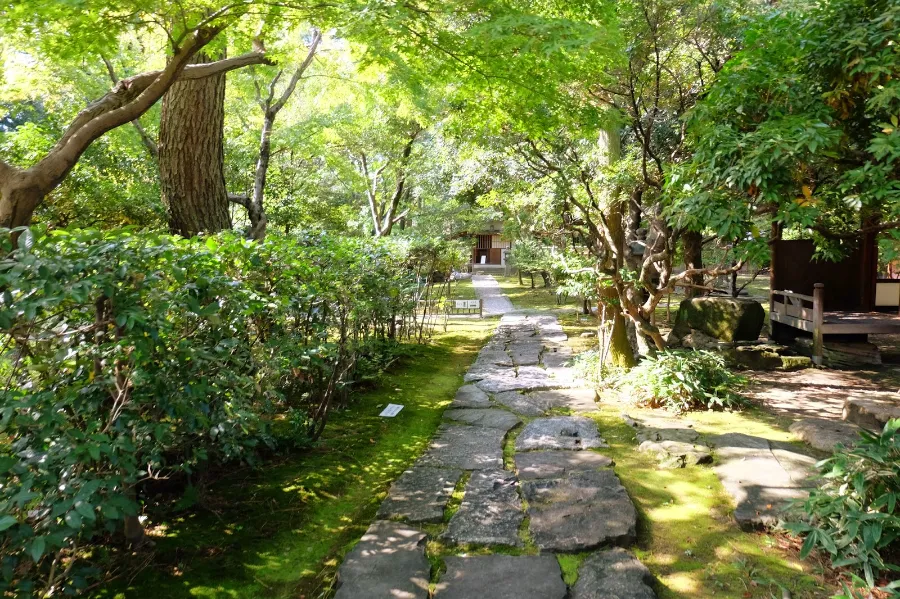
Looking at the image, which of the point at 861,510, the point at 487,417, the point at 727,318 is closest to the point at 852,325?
the point at 727,318

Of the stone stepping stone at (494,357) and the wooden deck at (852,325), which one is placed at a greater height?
the wooden deck at (852,325)

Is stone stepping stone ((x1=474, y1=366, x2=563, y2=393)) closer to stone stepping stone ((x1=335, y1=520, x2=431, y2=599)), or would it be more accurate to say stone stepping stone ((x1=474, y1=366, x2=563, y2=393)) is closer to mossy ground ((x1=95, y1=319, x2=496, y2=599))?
mossy ground ((x1=95, y1=319, x2=496, y2=599))

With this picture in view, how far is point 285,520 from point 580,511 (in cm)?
181

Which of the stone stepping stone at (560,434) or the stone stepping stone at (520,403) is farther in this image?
the stone stepping stone at (520,403)

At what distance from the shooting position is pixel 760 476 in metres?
3.81

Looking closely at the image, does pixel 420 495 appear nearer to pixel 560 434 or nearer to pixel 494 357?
pixel 560 434

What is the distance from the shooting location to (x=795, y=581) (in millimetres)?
2725

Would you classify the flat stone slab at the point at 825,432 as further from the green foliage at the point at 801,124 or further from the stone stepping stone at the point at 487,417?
the stone stepping stone at the point at 487,417

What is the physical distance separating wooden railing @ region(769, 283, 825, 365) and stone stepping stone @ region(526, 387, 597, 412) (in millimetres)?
4620

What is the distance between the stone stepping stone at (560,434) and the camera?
15.6ft

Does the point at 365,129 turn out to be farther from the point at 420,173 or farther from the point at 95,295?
the point at 95,295

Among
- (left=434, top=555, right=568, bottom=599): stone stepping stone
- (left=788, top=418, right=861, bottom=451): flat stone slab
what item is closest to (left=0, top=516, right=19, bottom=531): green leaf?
(left=434, top=555, right=568, bottom=599): stone stepping stone

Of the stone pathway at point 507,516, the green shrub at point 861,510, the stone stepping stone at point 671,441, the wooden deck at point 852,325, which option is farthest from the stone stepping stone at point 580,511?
the wooden deck at point 852,325

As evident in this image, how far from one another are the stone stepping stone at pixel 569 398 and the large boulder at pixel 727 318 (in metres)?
4.31
